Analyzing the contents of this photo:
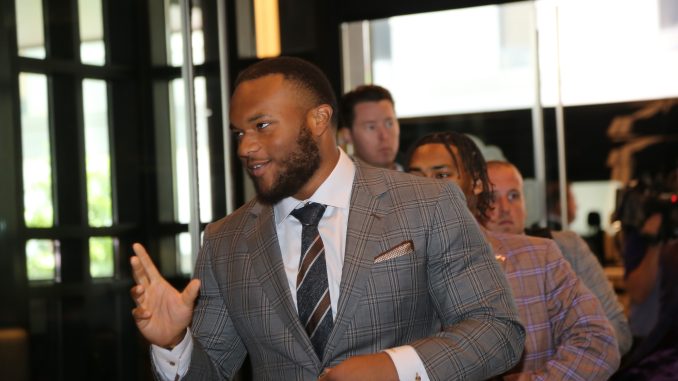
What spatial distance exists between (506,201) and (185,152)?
1618mm

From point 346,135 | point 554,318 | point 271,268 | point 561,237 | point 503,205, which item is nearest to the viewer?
point 271,268

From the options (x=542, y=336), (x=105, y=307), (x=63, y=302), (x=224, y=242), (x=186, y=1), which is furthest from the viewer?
(x=186, y=1)

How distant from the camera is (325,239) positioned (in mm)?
2428

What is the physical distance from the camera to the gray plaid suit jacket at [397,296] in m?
2.29

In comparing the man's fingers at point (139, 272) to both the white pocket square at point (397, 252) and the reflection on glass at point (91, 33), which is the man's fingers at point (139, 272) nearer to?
the white pocket square at point (397, 252)

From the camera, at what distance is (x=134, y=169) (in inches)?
172

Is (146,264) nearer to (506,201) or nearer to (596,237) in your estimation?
(506,201)

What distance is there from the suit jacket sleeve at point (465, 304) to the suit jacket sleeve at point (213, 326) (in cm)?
52

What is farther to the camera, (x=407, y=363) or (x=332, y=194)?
(x=332, y=194)

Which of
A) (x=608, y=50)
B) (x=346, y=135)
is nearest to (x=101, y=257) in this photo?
(x=346, y=135)

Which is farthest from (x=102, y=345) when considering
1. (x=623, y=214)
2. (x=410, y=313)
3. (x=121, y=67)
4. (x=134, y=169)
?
(x=623, y=214)

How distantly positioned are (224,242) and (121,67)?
6.38 feet

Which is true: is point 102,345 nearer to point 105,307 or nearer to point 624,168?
point 105,307

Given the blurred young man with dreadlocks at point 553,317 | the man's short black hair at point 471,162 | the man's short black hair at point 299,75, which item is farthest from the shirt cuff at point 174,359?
the man's short black hair at point 471,162
